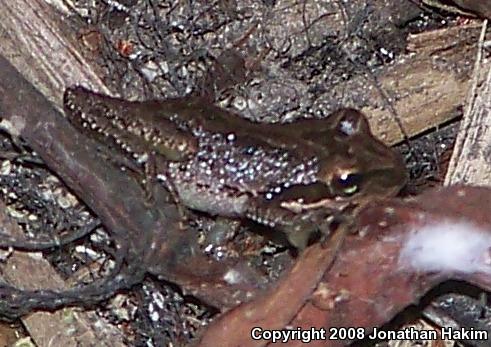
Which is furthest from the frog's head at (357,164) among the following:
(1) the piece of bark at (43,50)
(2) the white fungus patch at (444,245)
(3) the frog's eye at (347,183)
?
(1) the piece of bark at (43,50)

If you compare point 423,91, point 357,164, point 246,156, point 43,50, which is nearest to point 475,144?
point 423,91

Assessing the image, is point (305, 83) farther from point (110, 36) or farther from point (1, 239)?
point (1, 239)

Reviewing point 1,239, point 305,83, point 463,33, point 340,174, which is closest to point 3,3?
point 1,239

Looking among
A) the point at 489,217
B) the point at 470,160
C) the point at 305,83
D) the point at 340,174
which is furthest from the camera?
the point at 305,83

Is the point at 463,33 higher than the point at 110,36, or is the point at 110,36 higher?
the point at 463,33

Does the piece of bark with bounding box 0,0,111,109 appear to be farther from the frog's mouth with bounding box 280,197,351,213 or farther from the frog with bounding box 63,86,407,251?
the frog's mouth with bounding box 280,197,351,213

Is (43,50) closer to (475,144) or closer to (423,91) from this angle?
(423,91)
